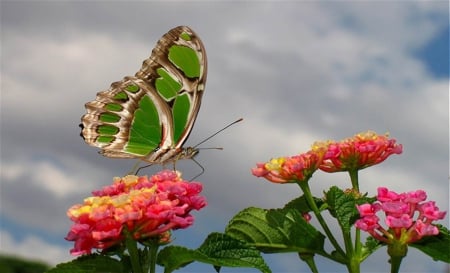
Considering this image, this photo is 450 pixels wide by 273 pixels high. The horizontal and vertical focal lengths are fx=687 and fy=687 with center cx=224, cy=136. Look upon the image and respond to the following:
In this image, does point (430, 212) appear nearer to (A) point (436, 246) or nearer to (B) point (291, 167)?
(A) point (436, 246)

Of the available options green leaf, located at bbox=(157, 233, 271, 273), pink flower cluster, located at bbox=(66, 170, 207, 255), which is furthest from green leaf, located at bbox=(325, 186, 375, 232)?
pink flower cluster, located at bbox=(66, 170, 207, 255)

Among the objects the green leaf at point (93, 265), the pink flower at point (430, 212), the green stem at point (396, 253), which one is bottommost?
the green stem at point (396, 253)

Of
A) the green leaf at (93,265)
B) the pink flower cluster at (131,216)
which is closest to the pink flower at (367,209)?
the pink flower cluster at (131,216)

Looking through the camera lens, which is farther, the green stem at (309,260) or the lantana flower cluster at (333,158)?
the lantana flower cluster at (333,158)

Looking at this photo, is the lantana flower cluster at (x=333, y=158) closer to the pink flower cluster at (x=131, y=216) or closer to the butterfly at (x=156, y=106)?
the pink flower cluster at (x=131, y=216)

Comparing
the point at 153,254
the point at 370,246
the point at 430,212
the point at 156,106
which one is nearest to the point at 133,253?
the point at 153,254

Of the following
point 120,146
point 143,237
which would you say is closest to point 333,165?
point 143,237
